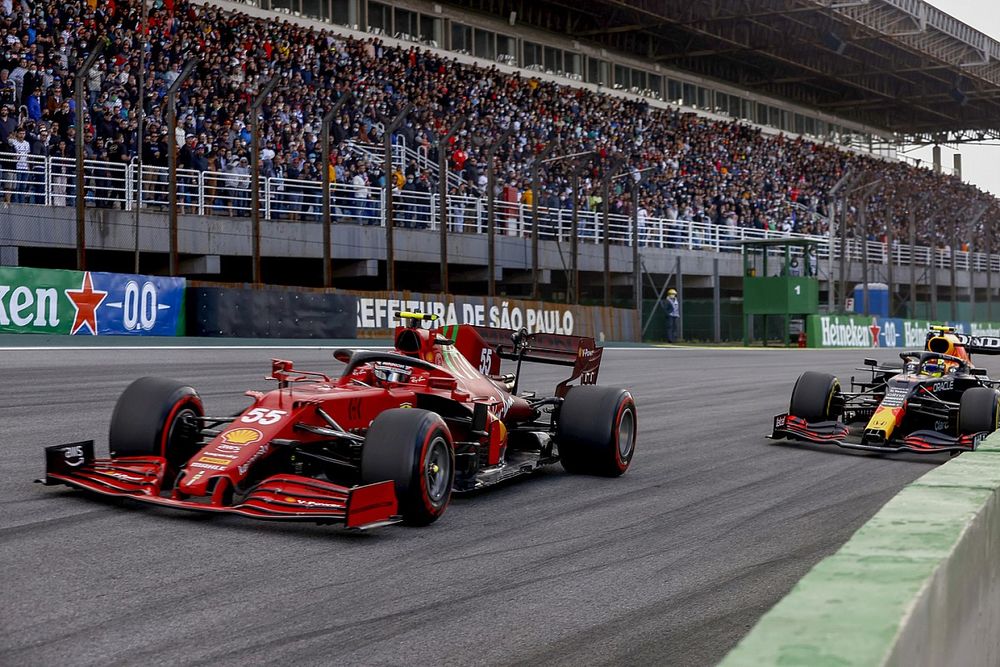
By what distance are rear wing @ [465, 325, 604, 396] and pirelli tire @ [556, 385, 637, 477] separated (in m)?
0.69

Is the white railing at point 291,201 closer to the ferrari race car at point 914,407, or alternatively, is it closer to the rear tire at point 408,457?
the ferrari race car at point 914,407

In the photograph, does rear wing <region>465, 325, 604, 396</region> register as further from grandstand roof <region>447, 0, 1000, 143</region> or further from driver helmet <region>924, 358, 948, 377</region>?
grandstand roof <region>447, 0, 1000, 143</region>

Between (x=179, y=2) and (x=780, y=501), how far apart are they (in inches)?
835

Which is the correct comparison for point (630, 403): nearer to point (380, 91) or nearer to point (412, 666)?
point (412, 666)

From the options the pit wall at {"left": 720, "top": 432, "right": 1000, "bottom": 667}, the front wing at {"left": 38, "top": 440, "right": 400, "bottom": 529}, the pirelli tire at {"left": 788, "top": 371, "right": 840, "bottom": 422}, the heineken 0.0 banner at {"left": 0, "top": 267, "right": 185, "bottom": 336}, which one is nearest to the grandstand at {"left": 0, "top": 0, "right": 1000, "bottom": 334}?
the heineken 0.0 banner at {"left": 0, "top": 267, "right": 185, "bottom": 336}

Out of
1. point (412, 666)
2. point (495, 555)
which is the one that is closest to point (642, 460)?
point (495, 555)

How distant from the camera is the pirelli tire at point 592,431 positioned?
8891mm

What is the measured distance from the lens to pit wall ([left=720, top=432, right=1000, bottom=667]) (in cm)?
226

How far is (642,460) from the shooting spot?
10109mm

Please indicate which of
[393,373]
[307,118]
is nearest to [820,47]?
[307,118]

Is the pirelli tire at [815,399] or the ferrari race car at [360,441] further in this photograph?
the pirelli tire at [815,399]

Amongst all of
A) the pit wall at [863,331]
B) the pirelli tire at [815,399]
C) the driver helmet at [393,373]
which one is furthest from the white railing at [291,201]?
the driver helmet at [393,373]

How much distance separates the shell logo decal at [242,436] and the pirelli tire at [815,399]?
6677mm

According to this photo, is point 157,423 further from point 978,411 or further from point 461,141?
point 461,141
